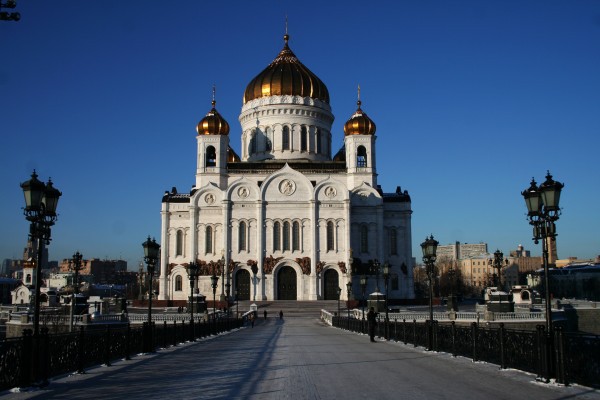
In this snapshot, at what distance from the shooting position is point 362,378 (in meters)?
11.8

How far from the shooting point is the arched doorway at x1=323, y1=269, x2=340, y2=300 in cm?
5884

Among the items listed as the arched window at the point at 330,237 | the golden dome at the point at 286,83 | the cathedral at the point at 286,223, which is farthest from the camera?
the golden dome at the point at 286,83

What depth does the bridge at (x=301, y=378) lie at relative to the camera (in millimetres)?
10016

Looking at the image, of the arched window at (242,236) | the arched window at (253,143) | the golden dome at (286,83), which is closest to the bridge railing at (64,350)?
the arched window at (242,236)

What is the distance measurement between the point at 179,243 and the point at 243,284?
25.9 ft

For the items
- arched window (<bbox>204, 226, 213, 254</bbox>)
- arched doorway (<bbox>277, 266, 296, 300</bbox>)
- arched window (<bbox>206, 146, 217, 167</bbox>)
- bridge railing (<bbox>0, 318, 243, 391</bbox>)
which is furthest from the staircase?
bridge railing (<bbox>0, 318, 243, 391</bbox>)

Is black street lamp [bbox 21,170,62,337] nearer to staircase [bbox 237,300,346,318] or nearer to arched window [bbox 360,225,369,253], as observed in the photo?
staircase [bbox 237,300,346,318]

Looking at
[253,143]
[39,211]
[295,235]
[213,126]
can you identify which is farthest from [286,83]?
[39,211]

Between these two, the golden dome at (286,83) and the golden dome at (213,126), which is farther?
the golden dome at (286,83)

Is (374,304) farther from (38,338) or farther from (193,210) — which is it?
(38,338)

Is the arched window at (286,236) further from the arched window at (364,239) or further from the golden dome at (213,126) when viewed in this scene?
the golden dome at (213,126)

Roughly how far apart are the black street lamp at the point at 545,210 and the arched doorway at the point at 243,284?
46.1 m

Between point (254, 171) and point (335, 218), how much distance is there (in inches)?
379

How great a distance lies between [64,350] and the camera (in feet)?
40.5
